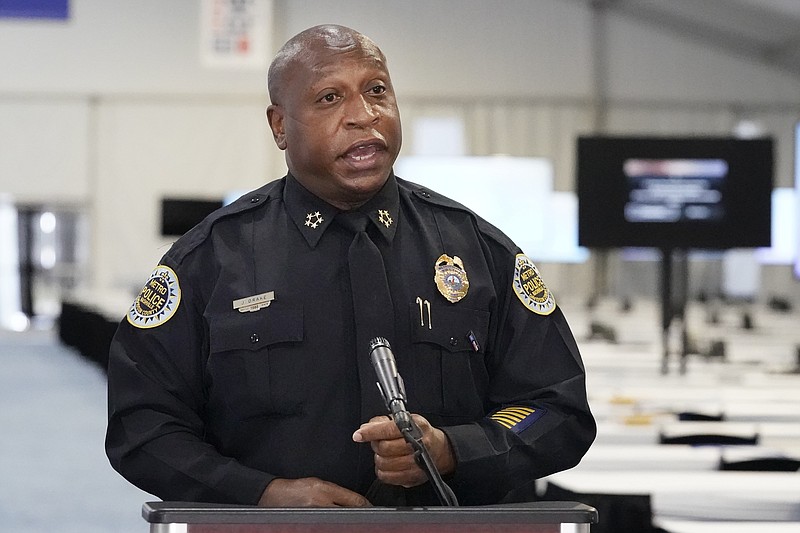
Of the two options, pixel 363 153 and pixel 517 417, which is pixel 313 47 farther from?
pixel 517 417

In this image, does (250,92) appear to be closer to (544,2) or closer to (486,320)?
(544,2)

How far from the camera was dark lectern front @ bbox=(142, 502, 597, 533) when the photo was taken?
1.24 meters

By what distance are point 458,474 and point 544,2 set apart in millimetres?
18939

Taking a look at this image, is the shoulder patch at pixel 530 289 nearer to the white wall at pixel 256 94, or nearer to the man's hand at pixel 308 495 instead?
the man's hand at pixel 308 495

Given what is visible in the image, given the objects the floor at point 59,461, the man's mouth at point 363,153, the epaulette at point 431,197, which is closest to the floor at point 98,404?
the floor at point 59,461

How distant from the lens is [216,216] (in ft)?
5.70

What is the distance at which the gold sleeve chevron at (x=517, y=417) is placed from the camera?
1679mm

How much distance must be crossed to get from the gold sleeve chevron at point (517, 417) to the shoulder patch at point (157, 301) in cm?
42

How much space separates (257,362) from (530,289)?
14.4 inches

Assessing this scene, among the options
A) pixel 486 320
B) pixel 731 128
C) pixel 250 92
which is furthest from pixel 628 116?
pixel 486 320

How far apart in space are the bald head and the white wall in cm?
1713

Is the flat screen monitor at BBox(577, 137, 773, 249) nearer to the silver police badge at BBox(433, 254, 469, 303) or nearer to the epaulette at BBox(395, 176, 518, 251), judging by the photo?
the epaulette at BBox(395, 176, 518, 251)

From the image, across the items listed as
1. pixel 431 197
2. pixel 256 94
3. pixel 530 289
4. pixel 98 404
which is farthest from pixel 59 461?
pixel 256 94

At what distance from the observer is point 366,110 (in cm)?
164
